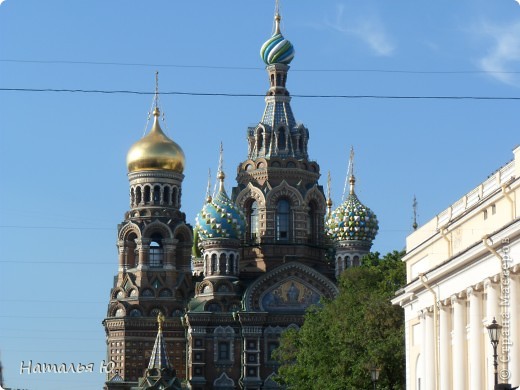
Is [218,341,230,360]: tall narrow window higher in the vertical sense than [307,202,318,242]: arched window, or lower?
lower

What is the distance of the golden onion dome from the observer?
257ft

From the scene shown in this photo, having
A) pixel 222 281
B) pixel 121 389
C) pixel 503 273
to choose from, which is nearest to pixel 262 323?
pixel 222 281

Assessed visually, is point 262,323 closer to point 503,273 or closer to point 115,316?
point 115,316

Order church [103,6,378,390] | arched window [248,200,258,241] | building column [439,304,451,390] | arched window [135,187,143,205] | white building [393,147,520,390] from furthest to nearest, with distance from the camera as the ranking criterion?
arched window [248,200,258,241]
arched window [135,187,143,205]
church [103,6,378,390]
building column [439,304,451,390]
white building [393,147,520,390]

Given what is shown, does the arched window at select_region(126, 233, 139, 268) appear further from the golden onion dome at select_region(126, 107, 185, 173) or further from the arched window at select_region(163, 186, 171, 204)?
the golden onion dome at select_region(126, 107, 185, 173)

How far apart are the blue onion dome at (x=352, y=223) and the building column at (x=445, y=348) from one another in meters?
44.0

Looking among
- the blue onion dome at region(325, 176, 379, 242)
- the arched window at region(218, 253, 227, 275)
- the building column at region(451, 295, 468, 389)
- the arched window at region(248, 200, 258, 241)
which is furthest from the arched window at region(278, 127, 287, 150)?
the building column at region(451, 295, 468, 389)

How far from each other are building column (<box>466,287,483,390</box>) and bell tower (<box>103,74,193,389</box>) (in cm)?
4589

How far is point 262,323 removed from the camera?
76125 millimetres

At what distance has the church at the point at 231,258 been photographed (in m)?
75.8

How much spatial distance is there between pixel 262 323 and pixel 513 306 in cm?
4761

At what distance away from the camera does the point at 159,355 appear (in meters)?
73.1

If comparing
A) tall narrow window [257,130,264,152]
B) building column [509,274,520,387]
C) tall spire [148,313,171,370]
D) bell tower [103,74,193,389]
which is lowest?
building column [509,274,520,387]

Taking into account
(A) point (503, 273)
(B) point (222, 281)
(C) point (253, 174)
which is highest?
(C) point (253, 174)
